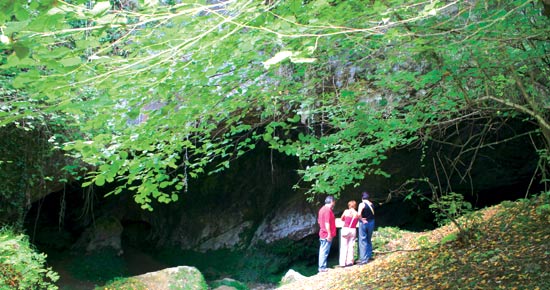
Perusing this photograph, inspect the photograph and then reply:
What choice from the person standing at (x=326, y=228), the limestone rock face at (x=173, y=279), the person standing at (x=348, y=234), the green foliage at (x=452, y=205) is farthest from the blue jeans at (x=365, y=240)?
the limestone rock face at (x=173, y=279)

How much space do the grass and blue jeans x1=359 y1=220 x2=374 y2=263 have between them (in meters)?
0.62

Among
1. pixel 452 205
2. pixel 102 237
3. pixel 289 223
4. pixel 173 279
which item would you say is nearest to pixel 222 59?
pixel 452 205

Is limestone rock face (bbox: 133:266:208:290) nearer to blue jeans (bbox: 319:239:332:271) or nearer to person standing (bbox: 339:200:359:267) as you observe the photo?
blue jeans (bbox: 319:239:332:271)

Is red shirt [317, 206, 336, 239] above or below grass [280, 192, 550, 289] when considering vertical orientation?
below

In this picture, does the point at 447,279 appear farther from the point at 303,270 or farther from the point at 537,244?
the point at 303,270

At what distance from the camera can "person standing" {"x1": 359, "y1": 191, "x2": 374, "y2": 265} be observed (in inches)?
317

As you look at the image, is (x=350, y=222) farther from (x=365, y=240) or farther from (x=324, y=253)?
(x=324, y=253)

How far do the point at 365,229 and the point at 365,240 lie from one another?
0.21 metres

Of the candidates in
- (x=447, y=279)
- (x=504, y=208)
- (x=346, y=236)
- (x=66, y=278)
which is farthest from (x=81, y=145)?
(x=66, y=278)

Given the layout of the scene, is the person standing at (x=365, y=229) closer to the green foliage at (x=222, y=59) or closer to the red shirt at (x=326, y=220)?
the red shirt at (x=326, y=220)

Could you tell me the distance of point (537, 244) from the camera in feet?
17.0

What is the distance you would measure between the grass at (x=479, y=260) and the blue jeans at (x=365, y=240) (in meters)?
0.62

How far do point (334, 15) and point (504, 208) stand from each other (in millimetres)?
5809

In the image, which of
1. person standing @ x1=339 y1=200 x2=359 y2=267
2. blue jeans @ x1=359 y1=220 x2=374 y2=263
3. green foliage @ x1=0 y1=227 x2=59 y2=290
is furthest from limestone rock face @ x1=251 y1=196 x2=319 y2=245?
green foliage @ x1=0 y1=227 x2=59 y2=290
